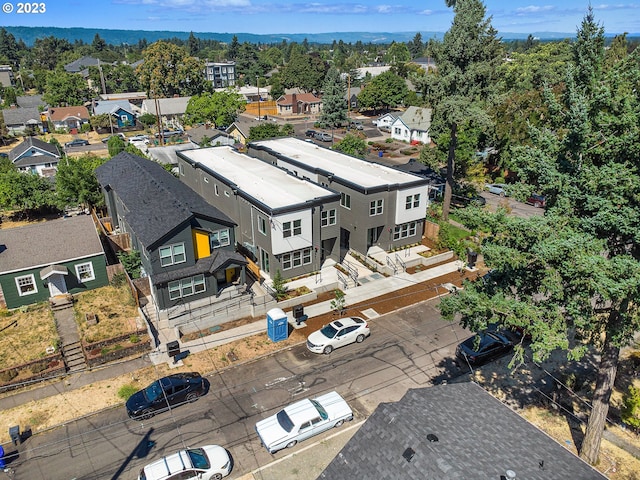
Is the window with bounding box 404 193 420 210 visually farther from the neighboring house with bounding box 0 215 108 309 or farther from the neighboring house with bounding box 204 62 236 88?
the neighboring house with bounding box 204 62 236 88

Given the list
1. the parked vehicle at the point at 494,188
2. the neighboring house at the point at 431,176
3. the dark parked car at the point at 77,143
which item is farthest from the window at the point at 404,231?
the dark parked car at the point at 77,143

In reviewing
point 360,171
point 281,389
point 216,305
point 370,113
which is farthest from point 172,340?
point 370,113

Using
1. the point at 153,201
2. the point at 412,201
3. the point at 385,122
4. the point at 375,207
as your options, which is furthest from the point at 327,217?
the point at 385,122

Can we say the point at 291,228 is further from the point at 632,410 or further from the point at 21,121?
the point at 21,121

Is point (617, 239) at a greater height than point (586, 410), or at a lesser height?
greater

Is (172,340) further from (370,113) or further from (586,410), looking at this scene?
(370,113)

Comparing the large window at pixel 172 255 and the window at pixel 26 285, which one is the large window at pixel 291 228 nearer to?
the large window at pixel 172 255
